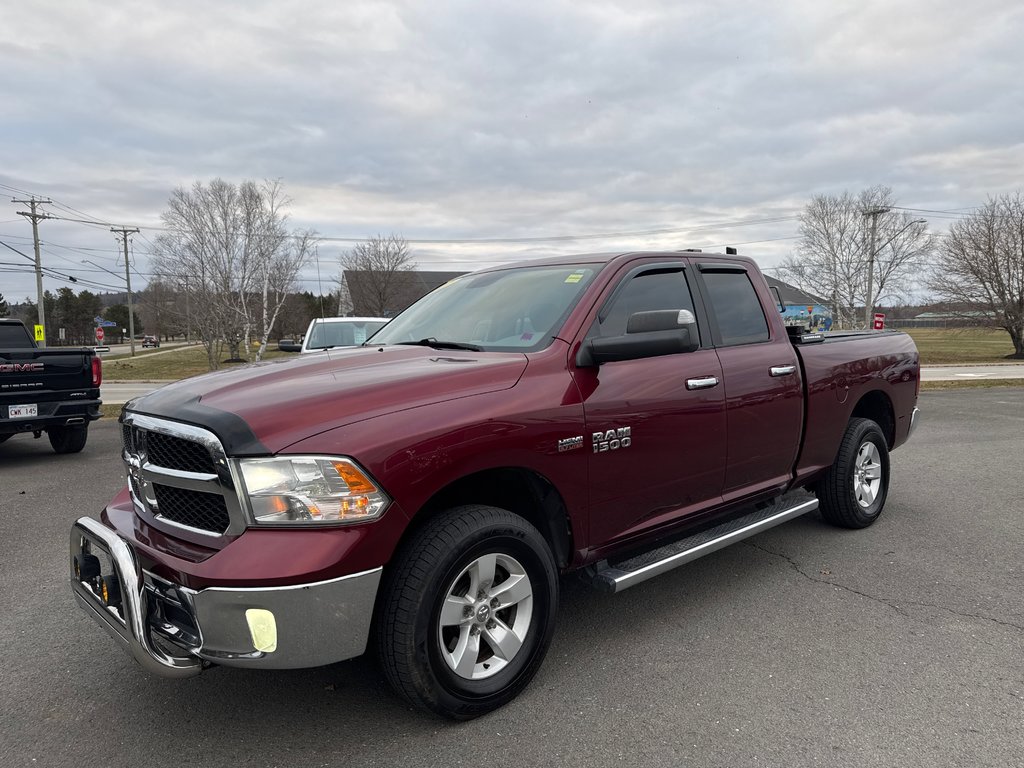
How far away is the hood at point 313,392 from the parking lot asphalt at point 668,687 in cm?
125

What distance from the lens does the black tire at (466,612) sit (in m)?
2.47

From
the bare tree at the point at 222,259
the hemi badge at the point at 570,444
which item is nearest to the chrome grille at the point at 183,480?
the hemi badge at the point at 570,444

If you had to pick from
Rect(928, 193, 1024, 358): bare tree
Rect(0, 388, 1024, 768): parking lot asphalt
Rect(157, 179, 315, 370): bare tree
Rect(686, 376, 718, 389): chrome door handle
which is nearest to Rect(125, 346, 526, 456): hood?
Rect(686, 376, 718, 389): chrome door handle

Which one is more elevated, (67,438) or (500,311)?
(500,311)

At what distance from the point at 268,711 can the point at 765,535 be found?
3.73 m

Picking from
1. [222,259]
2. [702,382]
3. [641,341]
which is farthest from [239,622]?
[222,259]

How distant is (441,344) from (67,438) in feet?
24.5

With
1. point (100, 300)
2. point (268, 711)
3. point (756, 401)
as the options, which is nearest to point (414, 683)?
point (268, 711)

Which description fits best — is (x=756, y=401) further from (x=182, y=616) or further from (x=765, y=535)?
(x=182, y=616)

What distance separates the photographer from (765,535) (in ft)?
16.8

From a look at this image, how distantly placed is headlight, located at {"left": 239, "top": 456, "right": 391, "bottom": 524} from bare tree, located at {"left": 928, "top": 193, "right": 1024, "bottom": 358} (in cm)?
4894

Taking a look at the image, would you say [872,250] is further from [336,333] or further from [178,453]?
[178,453]

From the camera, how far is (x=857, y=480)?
5.06 meters

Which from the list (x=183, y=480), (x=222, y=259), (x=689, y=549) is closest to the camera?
(x=183, y=480)
